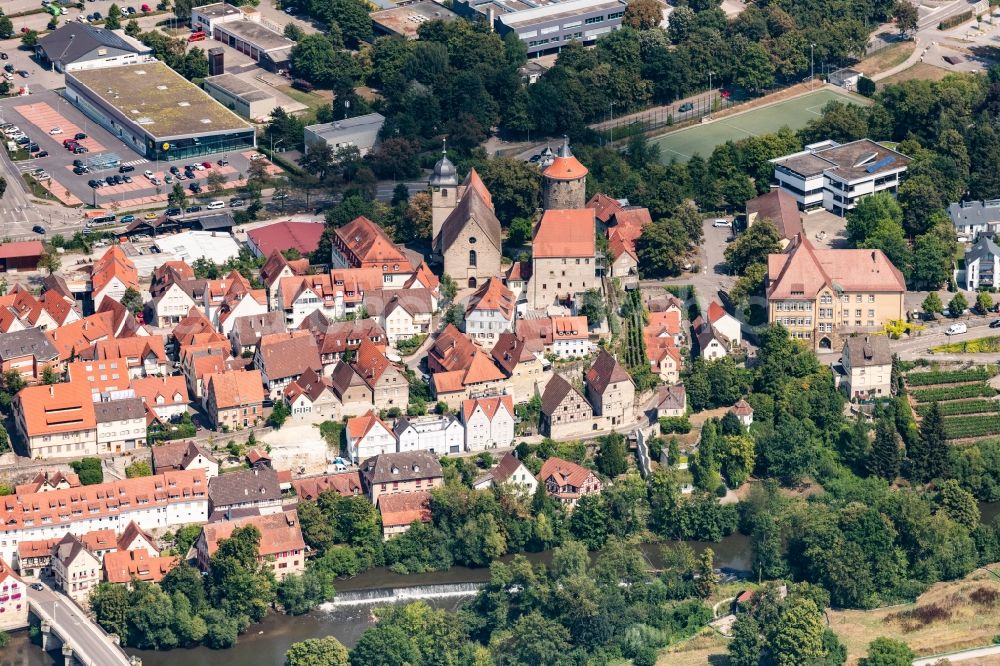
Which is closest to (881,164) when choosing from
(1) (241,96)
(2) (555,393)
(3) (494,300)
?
(3) (494,300)

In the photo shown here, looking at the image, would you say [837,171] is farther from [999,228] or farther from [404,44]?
[404,44]

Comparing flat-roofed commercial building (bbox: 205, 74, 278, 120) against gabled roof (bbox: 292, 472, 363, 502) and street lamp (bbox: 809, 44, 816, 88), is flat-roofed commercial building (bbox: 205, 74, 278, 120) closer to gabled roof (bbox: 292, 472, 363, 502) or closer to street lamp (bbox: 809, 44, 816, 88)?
street lamp (bbox: 809, 44, 816, 88)

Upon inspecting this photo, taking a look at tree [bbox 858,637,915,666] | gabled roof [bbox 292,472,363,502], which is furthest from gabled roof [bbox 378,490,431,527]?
tree [bbox 858,637,915,666]

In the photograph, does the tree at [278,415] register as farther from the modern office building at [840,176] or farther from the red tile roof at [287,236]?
the modern office building at [840,176]

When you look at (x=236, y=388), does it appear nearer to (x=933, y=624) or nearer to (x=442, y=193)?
(x=442, y=193)

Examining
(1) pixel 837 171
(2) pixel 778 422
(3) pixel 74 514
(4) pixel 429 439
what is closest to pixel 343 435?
(4) pixel 429 439
